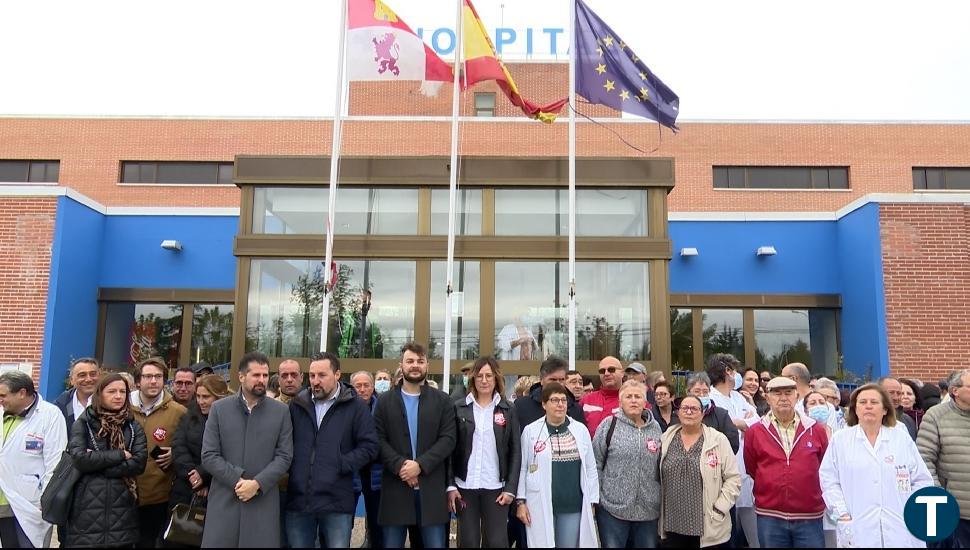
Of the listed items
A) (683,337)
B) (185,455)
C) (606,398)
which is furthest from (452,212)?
(683,337)

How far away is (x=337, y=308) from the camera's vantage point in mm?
11578

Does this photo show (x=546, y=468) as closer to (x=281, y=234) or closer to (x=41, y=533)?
(x=41, y=533)

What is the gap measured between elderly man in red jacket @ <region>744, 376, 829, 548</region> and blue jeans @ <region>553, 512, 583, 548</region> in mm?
1392

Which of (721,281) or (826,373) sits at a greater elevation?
(721,281)

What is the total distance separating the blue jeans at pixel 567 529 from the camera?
5.64 meters

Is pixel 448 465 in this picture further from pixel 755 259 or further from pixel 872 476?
pixel 755 259

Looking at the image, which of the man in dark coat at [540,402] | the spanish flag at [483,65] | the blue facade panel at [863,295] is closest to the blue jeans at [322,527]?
the man in dark coat at [540,402]

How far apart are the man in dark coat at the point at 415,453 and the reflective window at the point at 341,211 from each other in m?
6.35

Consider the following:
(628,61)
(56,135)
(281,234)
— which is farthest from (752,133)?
(56,135)

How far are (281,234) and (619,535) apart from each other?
800 cm

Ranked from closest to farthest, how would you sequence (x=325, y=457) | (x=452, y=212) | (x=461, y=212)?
1. (x=325, y=457)
2. (x=452, y=212)
3. (x=461, y=212)

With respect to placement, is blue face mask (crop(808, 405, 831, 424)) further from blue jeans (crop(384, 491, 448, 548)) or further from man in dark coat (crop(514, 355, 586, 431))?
blue jeans (crop(384, 491, 448, 548))

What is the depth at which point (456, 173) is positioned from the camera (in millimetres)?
11617
